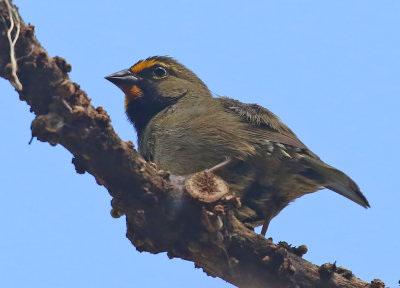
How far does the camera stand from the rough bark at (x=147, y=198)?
3.48 meters

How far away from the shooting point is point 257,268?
4.14 metres

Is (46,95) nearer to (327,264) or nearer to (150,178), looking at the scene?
(150,178)

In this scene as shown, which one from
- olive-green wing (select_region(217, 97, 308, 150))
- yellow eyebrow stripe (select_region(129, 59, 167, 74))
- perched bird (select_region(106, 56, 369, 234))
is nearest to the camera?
perched bird (select_region(106, 56, 369, 234))

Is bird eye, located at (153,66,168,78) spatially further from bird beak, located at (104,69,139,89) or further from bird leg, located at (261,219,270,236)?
bird leg, located at (261,219,270,236)

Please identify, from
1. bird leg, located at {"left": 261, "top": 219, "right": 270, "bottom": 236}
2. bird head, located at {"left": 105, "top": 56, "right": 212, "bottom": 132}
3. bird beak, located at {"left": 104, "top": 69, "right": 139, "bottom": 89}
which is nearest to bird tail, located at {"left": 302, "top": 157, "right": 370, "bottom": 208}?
bird leg, located at {"left": 261, "top": 219, "right": 270, "bottom": 236}

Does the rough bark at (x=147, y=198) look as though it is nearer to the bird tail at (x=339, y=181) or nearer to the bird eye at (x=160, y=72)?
the bird tail at (x=339, y=181)

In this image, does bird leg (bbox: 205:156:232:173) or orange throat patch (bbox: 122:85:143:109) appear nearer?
bird leg (bbox: 205:156:232:173)

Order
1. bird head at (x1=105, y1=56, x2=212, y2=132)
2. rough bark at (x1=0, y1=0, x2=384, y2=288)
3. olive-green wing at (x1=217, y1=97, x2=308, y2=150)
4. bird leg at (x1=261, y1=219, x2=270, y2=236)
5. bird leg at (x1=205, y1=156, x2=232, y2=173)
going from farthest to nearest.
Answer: bird head at (x1=105, y1=56, x2=212, y2=132), bird leg at (x1=261, y1=219, x2=270, y2=236), olive-green wing at (x1=217, y1=97, x2=308, y2=150), bird leg at (x1=205, y1=156, x2=232, y2=173), rough bark at (x1=0, y1=0, x2=384, y2=288)

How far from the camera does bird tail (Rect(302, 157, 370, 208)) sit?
4.79m

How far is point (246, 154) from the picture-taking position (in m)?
4.81

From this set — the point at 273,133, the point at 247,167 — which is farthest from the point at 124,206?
the point at 273,133

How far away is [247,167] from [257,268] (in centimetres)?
94

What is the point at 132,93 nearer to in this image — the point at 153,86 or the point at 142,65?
the point at 153,86

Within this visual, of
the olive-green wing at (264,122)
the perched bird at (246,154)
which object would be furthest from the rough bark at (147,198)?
the olive-green wing at (264,122)
